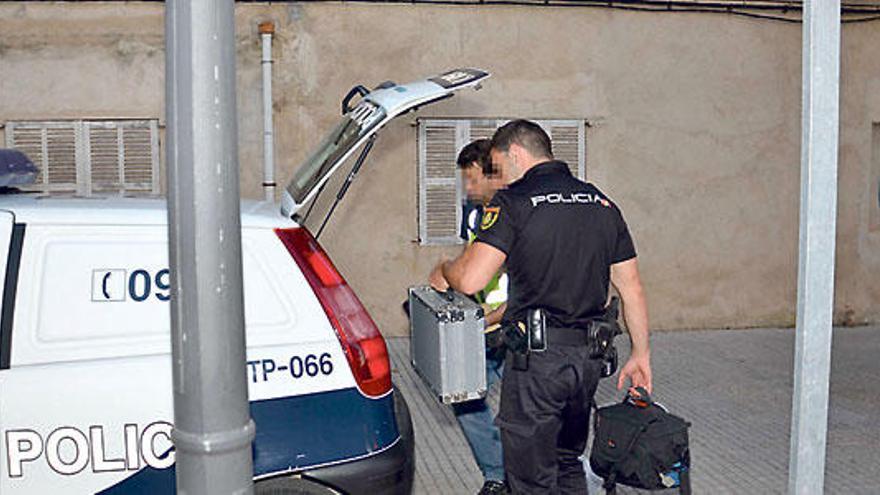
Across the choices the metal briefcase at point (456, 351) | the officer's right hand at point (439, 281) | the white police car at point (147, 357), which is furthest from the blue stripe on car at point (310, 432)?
the officer's right hand at point (439, 281)

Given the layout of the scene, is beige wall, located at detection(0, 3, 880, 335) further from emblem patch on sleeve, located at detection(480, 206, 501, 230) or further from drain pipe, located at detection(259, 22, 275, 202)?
emblem patch on sleeve, located at detection(480, 206, 501, 230)

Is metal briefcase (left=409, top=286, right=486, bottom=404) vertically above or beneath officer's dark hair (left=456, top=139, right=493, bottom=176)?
beneath

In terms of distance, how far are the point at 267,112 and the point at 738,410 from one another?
4871mm

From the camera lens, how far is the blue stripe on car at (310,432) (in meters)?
3.29

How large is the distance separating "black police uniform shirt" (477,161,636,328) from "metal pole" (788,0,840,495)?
1040 mm

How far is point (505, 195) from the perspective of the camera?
3914 millimetres

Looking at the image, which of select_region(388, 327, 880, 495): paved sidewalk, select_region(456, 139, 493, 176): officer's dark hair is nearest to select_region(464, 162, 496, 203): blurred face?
select_region(456, 139, 493, 176): officer's dark hair

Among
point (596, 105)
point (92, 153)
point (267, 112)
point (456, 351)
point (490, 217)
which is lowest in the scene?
point (456, 351)

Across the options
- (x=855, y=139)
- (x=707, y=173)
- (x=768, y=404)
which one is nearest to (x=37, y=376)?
(x=768, y=404)

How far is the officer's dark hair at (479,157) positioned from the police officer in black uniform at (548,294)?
43 centimetres

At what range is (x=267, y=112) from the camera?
898 centimetres

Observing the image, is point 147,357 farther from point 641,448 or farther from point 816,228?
point 816,228

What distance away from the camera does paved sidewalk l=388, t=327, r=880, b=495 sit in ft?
18.1

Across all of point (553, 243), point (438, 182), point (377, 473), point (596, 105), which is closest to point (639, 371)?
point (553, 243)
